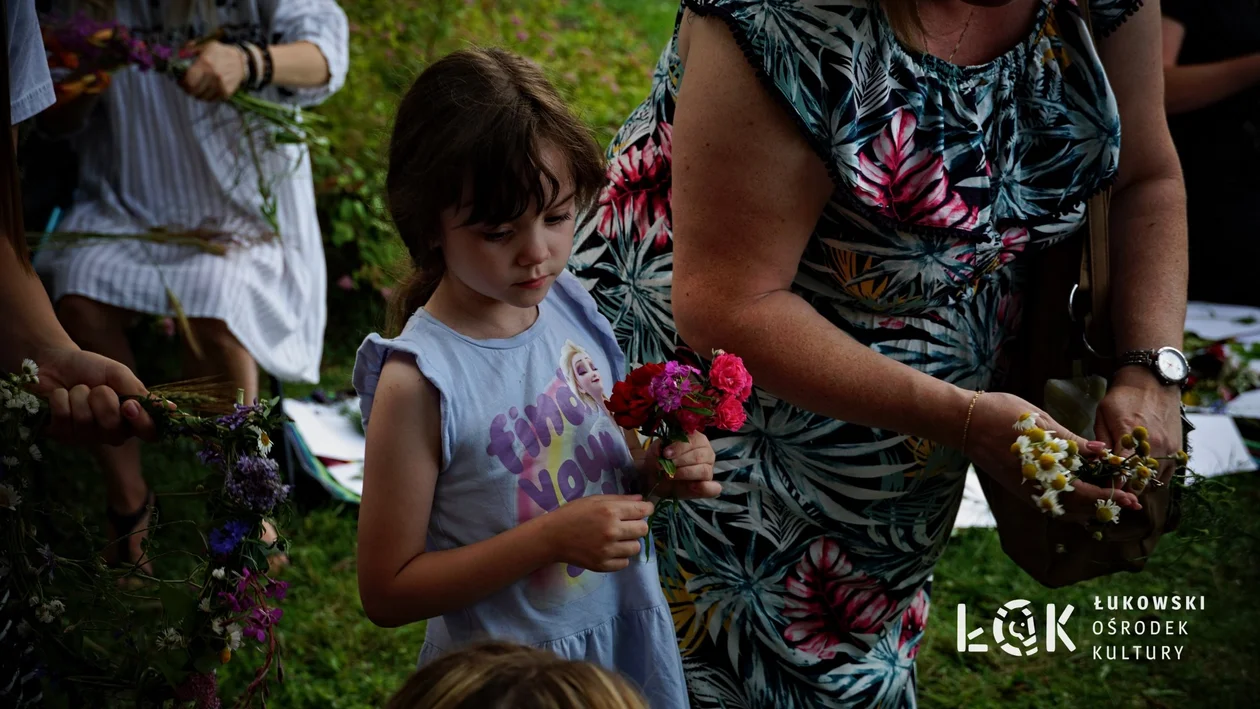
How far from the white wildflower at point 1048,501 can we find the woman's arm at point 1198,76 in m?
3.25

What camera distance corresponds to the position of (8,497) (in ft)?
4.68

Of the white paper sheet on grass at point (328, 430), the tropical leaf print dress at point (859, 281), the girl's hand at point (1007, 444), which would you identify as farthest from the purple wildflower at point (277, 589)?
the white paper sheet on grass at point (328, 430)

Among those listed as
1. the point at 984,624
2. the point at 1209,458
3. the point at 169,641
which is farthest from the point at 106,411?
the point at 1209,458

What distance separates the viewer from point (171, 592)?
1.48 meters

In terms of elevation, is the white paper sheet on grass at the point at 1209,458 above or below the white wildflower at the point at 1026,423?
below

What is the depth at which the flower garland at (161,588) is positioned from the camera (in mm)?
1459

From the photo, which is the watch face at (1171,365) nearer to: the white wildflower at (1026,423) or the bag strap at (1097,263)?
the bag strap at (1097,263)

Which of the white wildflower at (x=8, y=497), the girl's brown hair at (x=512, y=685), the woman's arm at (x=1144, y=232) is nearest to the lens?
the girl's brown hair at (x=512, y=685)

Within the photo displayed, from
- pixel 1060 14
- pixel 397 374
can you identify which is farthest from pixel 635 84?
pixel 397 374

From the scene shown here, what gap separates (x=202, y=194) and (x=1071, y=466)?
2972 mm

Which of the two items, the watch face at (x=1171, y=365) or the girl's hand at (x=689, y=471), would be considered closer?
the girl's hand at (x=689, y=471)

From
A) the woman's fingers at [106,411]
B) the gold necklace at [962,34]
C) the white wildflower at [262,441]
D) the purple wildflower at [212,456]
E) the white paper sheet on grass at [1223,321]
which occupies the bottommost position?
the white paper sheet on grass at [1223,321]

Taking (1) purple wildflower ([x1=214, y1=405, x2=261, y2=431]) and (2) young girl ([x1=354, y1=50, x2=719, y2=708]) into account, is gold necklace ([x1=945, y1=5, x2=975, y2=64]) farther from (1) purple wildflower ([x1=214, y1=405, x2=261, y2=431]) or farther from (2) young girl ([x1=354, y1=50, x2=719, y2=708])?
(1) purple wildflower ([x1=214, y1=405, x2=261, y2=431])

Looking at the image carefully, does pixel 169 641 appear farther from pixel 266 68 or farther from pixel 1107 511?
pixel 266 68
